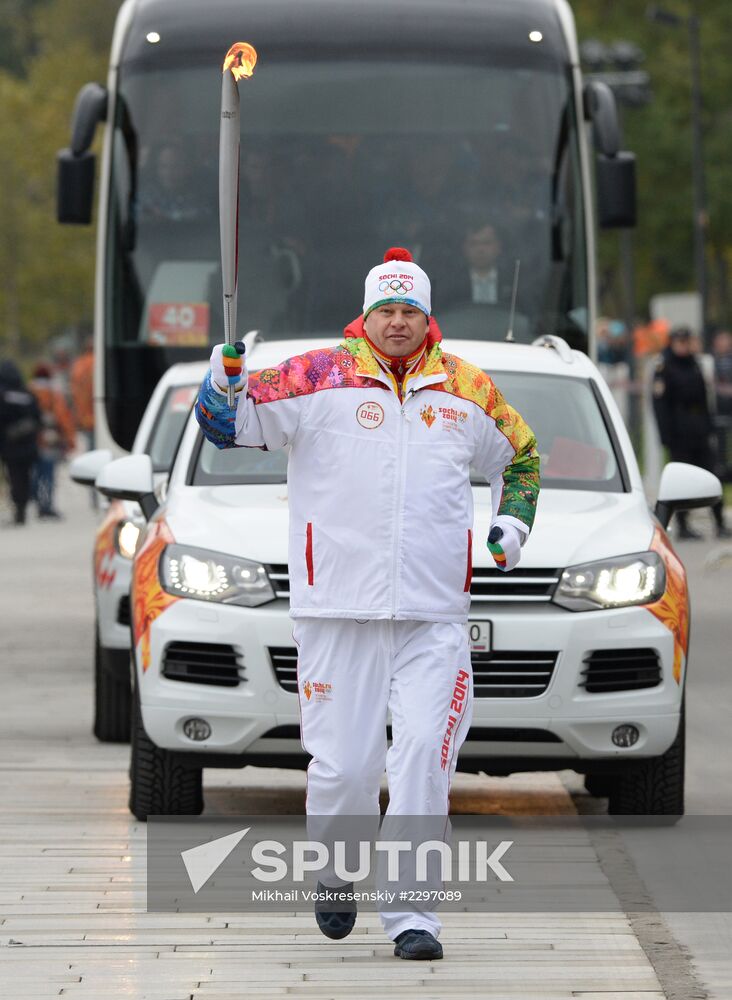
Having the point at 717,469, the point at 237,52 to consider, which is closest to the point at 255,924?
the point at 237,52

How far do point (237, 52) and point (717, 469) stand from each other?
1874 centimetres

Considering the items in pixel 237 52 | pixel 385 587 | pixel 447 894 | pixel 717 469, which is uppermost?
→ pixel 237 52

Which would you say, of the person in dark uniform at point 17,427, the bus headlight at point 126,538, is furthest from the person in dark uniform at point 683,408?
the bus headlight at point 126,538

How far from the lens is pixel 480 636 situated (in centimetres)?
796

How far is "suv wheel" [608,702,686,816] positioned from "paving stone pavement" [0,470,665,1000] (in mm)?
468

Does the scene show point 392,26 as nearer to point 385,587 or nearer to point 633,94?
point 385,587

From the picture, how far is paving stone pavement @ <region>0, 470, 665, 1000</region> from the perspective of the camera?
19.4ft

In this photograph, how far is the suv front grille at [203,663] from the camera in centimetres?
800

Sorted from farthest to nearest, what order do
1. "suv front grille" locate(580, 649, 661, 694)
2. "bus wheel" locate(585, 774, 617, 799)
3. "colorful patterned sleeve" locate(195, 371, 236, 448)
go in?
"bus wheel" locate(585, 774, 617, 799)
"suv front grille" locate(580, 649, 661, 694)
"colorful patterned sleeve" locate(195, 371, 236, 448)

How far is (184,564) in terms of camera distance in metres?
8.16

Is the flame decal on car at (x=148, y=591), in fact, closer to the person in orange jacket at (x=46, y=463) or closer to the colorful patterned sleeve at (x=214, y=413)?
the colorful patterned sleeve at (x=214, y=413)

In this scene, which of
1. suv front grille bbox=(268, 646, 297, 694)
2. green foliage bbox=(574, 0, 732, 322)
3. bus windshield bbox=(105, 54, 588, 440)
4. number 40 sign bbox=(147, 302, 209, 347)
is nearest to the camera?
suv front grille bbox=(268, 646, 297, 694)

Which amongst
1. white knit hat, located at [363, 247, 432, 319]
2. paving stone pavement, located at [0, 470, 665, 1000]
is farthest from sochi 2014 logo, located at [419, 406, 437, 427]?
paving stone pavement, located at [0, 470, 665, 1000]

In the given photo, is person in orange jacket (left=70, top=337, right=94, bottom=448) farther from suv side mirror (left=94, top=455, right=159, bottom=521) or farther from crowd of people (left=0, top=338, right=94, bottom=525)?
suv side mirror (left=94, top=455, right=159, bottom=521)
